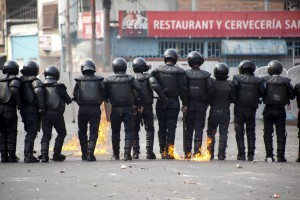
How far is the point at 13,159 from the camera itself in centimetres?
1391

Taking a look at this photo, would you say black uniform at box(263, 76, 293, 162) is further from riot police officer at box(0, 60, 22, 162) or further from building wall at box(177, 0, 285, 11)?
building wall at box(177, 0, 285, 11)

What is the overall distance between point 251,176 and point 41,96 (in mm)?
4254

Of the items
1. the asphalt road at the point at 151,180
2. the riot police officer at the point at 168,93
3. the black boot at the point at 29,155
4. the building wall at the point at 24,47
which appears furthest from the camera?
the building wall at the point at 24,47

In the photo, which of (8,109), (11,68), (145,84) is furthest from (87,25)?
(8,109)

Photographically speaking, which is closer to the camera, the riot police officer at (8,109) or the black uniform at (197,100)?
the riot police officer at (8,109)

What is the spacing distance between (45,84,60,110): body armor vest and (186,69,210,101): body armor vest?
97.8 inches

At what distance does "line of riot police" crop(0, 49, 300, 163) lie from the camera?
13859mm

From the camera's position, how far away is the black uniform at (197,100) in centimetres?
1434

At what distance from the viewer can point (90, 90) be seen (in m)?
14.0

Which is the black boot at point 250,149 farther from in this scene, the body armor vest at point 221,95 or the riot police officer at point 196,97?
the riot police officer at point 196,97

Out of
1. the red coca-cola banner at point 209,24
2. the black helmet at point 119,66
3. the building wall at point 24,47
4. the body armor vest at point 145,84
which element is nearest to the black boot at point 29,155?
the black helmet at point 119,66

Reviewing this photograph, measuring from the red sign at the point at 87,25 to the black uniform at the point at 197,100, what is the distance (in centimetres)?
2754

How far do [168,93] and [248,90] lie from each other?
1495mm

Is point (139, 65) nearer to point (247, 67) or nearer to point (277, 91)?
point (247, 67)
